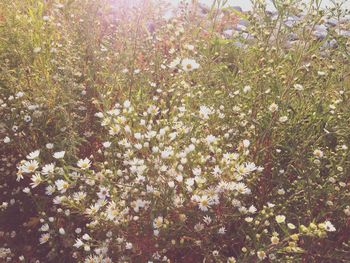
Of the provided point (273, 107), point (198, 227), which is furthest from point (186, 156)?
point (273, 107)

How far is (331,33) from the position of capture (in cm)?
221

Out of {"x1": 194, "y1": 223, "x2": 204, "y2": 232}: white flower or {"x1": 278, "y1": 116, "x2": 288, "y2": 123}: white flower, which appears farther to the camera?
{"x1": 278, "y1": 116, "x2": 288, "y2": 123}: white flower

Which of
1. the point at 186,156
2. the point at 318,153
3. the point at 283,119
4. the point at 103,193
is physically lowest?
the point at 103,193

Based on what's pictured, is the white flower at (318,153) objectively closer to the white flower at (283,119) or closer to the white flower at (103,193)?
the white flower at (283,119)

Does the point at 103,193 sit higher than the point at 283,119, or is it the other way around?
the point at 283,119

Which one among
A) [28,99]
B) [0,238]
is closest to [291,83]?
[28,99]

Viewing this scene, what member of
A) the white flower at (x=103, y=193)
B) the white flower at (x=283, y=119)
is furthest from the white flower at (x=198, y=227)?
the white flower at (x=283, y=119)

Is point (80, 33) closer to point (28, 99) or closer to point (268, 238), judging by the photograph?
point (28, 99)

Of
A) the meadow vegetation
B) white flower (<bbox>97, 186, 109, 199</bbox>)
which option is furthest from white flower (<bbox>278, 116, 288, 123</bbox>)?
white flower (<bbox>97, 186, 109, 199</bbox>)

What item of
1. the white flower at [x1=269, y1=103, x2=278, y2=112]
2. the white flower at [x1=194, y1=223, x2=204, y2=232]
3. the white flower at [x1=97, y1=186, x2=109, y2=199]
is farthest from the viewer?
the white flower at [x1=269, y1=103, x2=278, y2=112]

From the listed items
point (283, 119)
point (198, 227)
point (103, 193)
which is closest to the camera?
point (198, 227)

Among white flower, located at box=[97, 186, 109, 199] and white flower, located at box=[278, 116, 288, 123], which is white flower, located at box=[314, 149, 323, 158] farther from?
white flower, located at box=[97, 186, 109, 199]

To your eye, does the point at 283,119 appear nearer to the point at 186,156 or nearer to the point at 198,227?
the point at 186,156

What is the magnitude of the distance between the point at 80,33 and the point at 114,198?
5.95 ft
